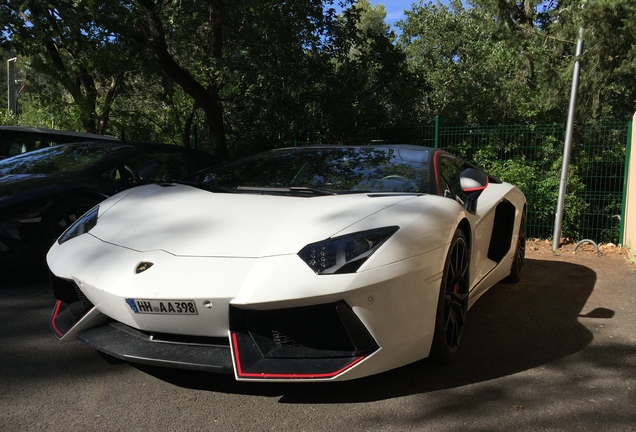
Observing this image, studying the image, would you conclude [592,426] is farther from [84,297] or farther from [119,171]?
[119,171]

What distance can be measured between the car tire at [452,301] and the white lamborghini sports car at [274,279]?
0.04 feet

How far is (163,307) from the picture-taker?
2379mm

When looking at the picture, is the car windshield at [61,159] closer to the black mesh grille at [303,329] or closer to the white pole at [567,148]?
the black mesh grille at [303,329]

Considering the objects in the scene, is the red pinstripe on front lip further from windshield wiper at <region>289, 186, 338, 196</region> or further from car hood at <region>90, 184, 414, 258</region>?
windshield wiper at <region>289, 186, 338, 196</region>

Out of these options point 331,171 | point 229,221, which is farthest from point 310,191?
point 229,221

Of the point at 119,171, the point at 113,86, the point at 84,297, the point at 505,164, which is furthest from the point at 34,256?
the point at 113,86

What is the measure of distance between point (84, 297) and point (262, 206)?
1.00 m

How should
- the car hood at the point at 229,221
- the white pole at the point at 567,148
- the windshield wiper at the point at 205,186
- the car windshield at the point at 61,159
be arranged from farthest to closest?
the white pole at the point at 567,148
the car windshield at the point at 61,159
the windshield wiper at the point at 205,186
the car hood at the point at 229,221

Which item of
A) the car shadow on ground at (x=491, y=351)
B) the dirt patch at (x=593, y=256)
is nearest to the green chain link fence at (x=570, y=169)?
the dirt patch at (x=593, y=256)

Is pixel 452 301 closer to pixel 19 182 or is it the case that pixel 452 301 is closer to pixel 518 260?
pixel 518 260

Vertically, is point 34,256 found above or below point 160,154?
below

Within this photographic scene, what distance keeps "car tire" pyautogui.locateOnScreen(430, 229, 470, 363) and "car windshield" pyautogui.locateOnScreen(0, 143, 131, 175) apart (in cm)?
356

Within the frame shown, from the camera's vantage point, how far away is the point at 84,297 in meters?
2.77

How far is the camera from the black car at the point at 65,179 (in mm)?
4383
